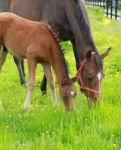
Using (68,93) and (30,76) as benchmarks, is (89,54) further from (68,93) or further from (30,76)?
(30,76)

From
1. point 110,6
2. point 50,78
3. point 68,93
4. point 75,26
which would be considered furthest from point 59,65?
point 110,6

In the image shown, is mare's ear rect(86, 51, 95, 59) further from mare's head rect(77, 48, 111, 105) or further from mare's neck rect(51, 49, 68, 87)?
mare's neck rect(51, 49, 68, 87)

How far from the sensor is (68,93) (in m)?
6.11

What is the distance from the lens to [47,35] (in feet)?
21.8

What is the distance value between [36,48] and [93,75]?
3.31 feet

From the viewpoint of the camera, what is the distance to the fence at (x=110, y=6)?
80.4 ft

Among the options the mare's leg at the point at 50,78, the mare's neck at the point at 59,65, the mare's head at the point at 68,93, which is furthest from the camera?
the mare's leg at the point at 50,78

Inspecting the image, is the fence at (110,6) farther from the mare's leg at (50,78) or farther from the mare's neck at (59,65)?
the mare's neck at (59,65)

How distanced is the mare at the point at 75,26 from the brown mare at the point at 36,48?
327mm

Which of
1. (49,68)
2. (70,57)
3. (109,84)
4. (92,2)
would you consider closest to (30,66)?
(49,68)

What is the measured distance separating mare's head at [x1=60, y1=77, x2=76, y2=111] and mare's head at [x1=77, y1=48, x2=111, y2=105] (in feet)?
0.81

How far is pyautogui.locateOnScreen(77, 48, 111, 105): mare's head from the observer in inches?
243

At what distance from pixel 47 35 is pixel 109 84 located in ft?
7.24

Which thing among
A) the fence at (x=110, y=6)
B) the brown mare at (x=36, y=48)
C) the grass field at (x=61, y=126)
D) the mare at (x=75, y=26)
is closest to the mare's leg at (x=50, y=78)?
the brown mare at (x=36, y=48)
